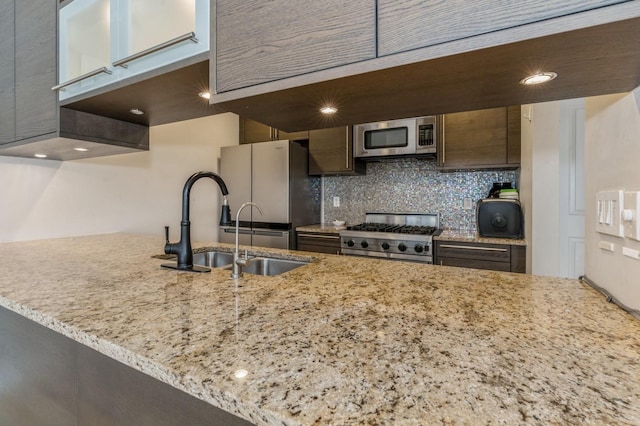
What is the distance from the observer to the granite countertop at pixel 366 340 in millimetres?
424

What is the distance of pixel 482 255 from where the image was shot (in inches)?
91.1

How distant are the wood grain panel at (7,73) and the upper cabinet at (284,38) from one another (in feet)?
4.77

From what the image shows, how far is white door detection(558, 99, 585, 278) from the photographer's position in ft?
7.20

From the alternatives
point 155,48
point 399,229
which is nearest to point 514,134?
point 399,229

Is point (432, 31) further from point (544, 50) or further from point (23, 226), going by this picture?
point (23, 226)

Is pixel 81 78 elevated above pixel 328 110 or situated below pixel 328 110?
above

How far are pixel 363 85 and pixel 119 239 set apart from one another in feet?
6.74

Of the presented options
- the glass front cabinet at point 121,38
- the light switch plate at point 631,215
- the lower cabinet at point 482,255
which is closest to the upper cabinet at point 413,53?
the glass front cabinet at point 121,38

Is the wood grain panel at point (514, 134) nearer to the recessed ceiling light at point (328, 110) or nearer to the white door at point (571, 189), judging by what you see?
the white door at point (571, 189)

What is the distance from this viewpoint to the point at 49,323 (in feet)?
2.47

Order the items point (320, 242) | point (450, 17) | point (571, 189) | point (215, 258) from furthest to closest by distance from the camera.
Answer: point (320, 242) < point (571, 189) < point (215, 258) < point (450, 17)

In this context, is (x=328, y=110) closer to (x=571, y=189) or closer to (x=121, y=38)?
(x=121, y=38)

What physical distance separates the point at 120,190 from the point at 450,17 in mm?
2727

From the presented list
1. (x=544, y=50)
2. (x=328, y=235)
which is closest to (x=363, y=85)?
(x=544, y=50)
